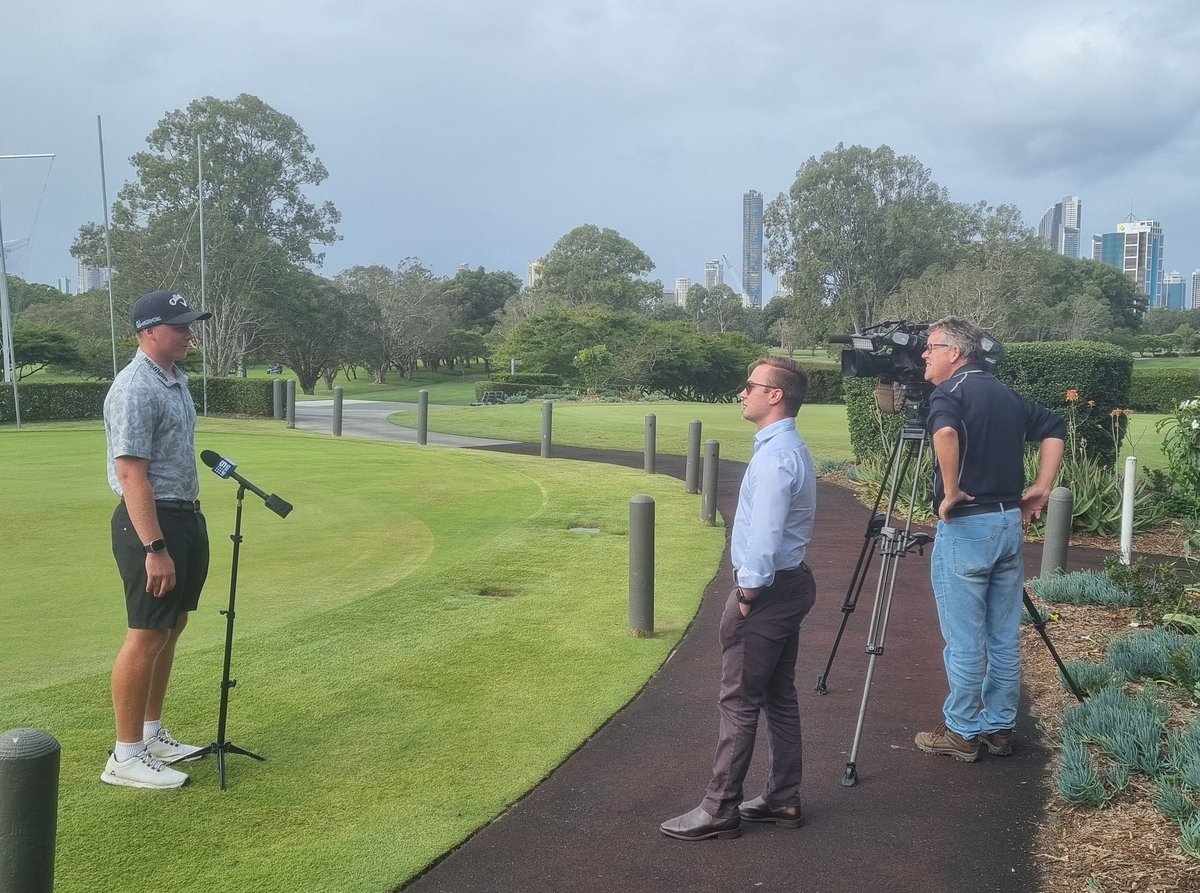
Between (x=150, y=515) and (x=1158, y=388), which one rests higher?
(x=1158, y=388)

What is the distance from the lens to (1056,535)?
8.30 meters

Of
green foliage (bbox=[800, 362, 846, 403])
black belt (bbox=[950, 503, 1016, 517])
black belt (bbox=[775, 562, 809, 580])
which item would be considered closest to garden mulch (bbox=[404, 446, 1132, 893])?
black belt (bbox=[775, 562, 809, 580])

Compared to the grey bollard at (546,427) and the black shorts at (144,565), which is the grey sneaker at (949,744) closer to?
the black shorts at (144,565)

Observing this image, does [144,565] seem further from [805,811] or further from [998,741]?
[998,741]

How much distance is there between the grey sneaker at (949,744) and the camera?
16.5 feet

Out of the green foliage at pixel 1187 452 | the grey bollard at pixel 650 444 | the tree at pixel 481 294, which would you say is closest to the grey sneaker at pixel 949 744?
the green foliage at pixel 1187 452

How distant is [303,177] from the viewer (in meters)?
54.2

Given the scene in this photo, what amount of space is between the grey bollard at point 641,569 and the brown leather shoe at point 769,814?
2.87 m

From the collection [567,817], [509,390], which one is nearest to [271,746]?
[567,817]

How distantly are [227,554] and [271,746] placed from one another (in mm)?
5355

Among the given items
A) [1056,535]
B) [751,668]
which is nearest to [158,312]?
[751,668]

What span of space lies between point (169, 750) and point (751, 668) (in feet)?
9.44

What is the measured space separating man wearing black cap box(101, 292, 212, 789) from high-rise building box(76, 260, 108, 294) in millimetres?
54159

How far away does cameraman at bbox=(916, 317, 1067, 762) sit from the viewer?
15.7 feet
